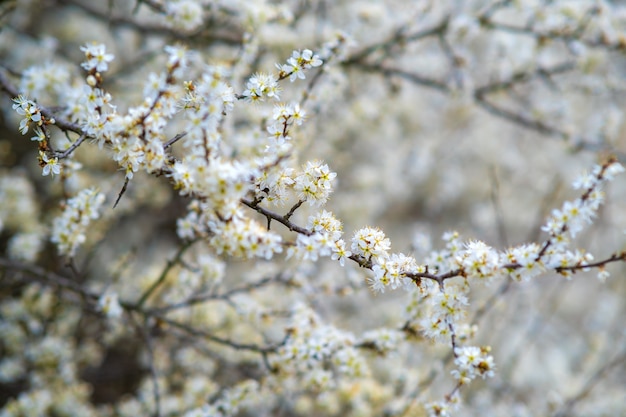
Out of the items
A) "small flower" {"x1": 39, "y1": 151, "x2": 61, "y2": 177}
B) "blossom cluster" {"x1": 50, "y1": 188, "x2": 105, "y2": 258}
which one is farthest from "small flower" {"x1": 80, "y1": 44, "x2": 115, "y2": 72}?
"blossom cluster" {"x1": 50, "y1": 188, "x2": 105, "y2": 258}

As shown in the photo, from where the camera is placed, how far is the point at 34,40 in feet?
12.7

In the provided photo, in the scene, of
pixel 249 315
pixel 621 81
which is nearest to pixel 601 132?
pixel 621 81

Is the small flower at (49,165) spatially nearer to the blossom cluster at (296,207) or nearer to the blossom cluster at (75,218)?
the blossom cluster at (296,207)

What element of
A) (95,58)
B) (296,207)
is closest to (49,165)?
(95,58)

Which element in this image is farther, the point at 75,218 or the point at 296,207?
the point at 75,218

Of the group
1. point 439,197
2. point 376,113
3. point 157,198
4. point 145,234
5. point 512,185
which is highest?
point 512,185

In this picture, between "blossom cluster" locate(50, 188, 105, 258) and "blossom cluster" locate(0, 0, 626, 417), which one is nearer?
"blossom cluster" locate(0, 0, 626, 417)

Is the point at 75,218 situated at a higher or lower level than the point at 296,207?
higher

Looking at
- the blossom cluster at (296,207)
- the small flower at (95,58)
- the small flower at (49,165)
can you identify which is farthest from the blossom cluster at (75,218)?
the small flower at (95,58)

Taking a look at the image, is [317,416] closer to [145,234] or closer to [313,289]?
[313,289]

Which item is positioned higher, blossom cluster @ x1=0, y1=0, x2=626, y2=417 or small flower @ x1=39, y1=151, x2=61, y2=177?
blossom cluster @ x1=0, y1=0, x2=626, y2=417

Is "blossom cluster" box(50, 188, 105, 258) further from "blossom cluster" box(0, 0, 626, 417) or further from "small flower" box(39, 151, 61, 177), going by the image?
"small flower" box(39, 151, 61, 177)

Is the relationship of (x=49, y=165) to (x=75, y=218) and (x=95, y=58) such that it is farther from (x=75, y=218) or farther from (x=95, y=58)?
(x=75, y=218)

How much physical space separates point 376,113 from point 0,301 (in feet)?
10.7
